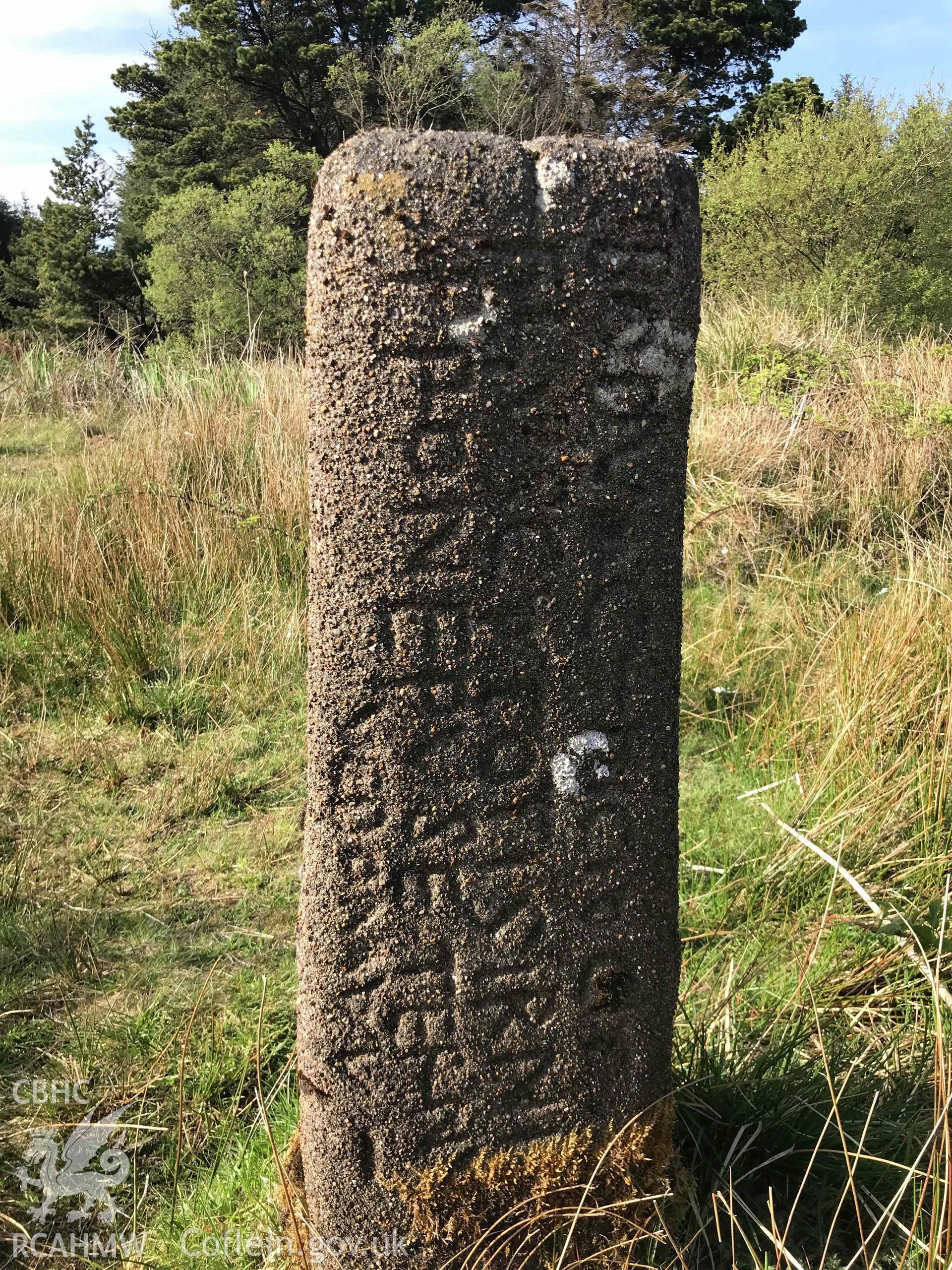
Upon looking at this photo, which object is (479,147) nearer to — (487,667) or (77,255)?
(487,667)

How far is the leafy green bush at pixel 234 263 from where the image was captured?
11852mm

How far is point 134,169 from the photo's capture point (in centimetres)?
2036

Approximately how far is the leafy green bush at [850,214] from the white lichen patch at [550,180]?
387 inches

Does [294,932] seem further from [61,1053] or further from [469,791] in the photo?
[469,791]

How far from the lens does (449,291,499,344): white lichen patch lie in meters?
1.25

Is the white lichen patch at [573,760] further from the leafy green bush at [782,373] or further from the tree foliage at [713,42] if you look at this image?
the tree foliage at [713,42]

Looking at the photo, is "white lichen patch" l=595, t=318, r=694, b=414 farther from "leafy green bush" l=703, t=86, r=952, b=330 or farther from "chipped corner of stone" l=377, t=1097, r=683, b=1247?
"leafy green bush" l=703, t=86, r=952, b=330

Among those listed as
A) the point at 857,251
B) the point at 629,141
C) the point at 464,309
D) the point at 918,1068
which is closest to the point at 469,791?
the point at 464,309

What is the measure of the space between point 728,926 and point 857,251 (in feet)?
33.9

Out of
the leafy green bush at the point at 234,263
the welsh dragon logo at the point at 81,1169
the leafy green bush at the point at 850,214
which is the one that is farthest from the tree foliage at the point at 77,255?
the welsh dragon logo at the point at 81,1169

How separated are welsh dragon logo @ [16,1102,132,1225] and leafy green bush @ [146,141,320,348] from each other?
1055cm

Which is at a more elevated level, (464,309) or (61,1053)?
(464,309)

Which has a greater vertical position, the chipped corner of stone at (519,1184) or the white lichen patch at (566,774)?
the white lichen patch at (566,774)

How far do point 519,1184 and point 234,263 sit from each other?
41.2 ft
